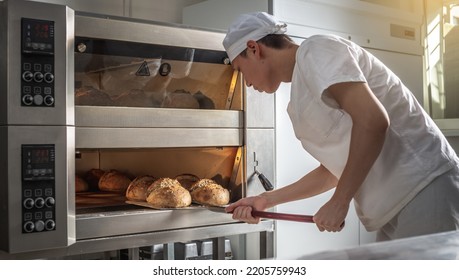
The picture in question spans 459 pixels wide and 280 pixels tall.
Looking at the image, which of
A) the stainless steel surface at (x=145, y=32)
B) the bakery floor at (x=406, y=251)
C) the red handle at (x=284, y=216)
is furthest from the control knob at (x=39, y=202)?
the bakery floor at (x=406, y=251)

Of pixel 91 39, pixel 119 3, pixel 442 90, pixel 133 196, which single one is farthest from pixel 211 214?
pixel 442 90

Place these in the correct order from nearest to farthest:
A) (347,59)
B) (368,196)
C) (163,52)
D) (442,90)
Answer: (347,59) < (368,196) < (163,52) < (442,90)

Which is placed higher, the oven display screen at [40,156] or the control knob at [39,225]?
the oven display screen at [40,156]

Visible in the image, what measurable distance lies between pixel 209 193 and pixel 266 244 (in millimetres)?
320

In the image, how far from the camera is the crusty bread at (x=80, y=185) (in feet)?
5.90

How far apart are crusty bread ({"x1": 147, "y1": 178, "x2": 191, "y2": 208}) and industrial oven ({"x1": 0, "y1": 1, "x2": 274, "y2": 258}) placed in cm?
3

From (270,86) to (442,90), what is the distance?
1.81 meters

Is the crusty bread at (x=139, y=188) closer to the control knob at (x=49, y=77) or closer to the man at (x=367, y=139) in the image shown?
the control knob at (x=49, y=77)

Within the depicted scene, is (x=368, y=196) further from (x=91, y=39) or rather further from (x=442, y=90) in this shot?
(x=442, y=90)

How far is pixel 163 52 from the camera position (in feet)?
5.46

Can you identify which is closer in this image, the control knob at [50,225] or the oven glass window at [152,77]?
the control knob at [50,225]

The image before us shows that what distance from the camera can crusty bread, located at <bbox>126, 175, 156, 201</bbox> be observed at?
5.55ft

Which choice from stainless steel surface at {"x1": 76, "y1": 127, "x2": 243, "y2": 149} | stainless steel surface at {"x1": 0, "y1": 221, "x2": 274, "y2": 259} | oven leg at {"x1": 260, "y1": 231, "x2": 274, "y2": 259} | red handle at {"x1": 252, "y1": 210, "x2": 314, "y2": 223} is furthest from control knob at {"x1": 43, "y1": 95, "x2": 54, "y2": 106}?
oven leg at {"x1": 260, "y1": 231, "x2": 274, "y2": 259}

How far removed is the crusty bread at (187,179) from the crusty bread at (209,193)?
50 millimetres
